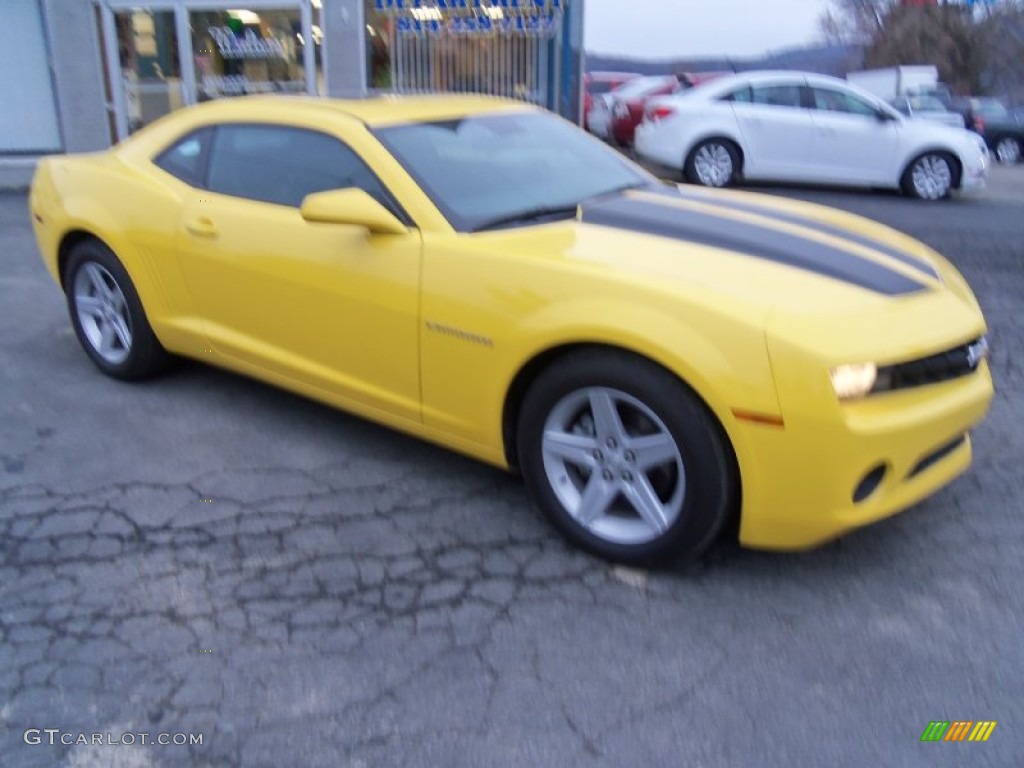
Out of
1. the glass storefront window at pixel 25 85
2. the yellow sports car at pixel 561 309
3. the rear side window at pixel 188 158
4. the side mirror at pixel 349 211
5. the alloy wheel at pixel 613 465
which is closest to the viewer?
the yellow sports car at pixel 561 309

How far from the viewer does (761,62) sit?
3716cm

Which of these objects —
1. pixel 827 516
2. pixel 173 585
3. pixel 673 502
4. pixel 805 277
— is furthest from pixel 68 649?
pixel 805 277

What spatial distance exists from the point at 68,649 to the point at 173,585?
0.39 m

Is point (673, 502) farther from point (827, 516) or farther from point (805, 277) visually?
point (805, 277)

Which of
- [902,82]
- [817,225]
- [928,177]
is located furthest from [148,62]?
[902,82]

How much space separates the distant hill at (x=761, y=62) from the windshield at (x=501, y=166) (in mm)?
29131

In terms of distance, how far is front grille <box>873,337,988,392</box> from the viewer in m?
2.91

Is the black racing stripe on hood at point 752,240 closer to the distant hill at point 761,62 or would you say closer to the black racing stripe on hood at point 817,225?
the black racing stripe on hood at point 817,225

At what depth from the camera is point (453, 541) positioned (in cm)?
348

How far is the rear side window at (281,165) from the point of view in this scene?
3879 millimetres

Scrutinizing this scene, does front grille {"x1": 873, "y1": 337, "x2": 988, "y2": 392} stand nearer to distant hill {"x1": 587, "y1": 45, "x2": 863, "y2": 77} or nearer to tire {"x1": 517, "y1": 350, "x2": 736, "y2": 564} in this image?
tire {"x1": 517, "y1": 350, "x2": 736, "y2": 564}

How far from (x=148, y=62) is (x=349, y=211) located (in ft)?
33.5

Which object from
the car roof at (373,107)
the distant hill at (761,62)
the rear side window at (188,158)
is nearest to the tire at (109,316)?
the rear side window at (188,158)

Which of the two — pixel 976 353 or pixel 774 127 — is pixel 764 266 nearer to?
pixel 976 353
